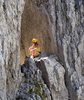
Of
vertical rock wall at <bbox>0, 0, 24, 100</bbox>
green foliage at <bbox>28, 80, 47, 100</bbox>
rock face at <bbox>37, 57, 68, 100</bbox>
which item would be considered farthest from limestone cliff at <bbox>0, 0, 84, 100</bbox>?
green foliage at <bbox>28, 80, 47, 100</bbox>

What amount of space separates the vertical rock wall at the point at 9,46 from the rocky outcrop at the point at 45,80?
25.4 inches

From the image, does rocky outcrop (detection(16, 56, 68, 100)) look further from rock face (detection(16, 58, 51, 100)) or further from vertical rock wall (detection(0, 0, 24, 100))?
vertical rock wall (detection(0, 0, 24, 100))

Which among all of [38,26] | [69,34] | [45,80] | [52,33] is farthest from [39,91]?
[38,26]

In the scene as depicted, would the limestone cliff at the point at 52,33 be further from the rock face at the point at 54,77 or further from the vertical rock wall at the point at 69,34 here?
the rock face at the point at 54,77

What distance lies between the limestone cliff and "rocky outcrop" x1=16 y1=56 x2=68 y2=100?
1.27ft

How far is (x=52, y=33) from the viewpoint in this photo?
29.8 feet

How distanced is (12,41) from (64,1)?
403 centimetres

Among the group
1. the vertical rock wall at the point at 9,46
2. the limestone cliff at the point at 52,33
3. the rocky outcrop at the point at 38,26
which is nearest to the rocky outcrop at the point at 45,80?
the limestone cliff at the point at 52,33

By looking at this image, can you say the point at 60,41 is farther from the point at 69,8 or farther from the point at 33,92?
the point at 33,92

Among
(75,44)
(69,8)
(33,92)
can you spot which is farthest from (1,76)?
(69,8)

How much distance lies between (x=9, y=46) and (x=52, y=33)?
309cm

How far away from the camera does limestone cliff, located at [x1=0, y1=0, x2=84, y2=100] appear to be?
7.08 meters

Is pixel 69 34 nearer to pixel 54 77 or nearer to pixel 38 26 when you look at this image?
pixel 38 26

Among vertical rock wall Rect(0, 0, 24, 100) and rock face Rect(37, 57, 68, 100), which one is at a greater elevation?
vertical rock wall Rect(0, 0, 24, 100)
